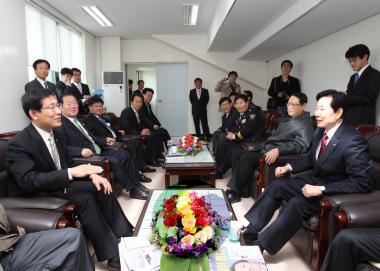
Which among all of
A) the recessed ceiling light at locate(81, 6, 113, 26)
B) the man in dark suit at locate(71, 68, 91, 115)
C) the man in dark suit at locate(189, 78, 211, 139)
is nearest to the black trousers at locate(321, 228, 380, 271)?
the man in dark suit at locate(71, 68, 91, 115)

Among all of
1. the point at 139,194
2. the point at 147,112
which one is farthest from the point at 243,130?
the point at 147,112

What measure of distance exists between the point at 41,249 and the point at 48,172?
62 centimetres

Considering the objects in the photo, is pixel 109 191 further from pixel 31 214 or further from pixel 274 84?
pixel 274 84

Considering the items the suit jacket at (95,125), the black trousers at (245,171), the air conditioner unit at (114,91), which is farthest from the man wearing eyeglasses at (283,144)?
the air conditioner unit at (114,91)

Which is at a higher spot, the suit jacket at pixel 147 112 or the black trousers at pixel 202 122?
the suit jacket at pixel 147 112

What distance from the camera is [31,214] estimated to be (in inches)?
67.5

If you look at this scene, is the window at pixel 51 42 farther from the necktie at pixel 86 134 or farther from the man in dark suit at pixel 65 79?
the necktie at pixel 86 134

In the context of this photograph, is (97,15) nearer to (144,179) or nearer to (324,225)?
(144,179)

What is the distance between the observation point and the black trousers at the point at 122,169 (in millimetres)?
3375

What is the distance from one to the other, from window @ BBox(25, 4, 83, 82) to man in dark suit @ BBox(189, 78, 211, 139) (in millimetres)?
2895

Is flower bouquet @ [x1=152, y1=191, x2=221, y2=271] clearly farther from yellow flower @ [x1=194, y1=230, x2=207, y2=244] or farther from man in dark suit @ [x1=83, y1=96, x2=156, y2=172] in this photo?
man in dark suit @ [x1=83, y1=96, x2=156, y2=172]

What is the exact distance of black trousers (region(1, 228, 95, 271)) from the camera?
1496mm

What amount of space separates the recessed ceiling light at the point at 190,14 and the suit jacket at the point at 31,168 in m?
4.13

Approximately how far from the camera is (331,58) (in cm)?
446
